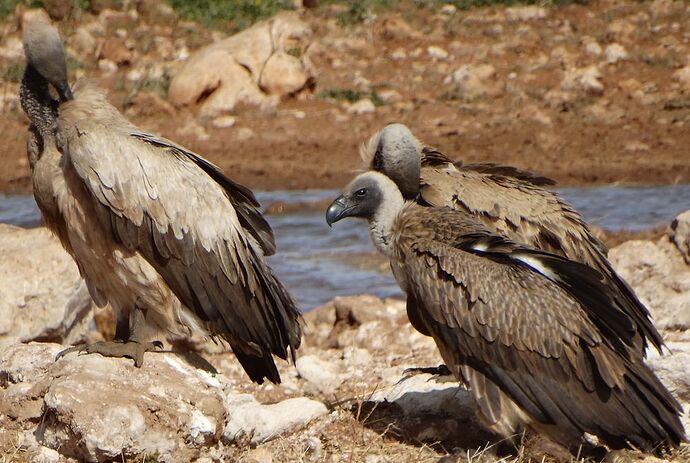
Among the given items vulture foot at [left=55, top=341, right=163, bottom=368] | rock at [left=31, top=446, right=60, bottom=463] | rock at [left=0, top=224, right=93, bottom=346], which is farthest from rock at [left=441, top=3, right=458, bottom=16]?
rock at [left=31, top=446, right=60, bottom=463]

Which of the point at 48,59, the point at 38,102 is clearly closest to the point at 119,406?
the point at 38,102

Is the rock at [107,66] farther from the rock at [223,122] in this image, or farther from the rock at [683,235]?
the rock at [683,235]

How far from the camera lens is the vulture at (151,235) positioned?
19.4 feet

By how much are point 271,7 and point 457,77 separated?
13.7 ft

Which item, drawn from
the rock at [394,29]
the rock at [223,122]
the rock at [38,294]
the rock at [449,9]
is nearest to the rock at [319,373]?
the rock at [38,294]

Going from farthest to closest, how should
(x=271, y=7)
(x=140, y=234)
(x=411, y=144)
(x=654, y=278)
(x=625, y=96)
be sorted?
(x=271, y=7) < (x=625, y=96) < (x=654, y=278) < (x=411, y=144) < (x=140, y=234)

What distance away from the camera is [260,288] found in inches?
243

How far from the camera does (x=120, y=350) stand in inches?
227

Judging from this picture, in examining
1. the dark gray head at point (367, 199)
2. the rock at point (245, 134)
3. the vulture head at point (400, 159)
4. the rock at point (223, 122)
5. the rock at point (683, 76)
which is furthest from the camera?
the rock at point (683, 76)

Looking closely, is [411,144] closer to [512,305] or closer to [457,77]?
[512,305]

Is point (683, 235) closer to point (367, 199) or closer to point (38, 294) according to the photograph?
point (367, 199)

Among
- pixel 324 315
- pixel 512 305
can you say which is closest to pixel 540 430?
pixel 512 305

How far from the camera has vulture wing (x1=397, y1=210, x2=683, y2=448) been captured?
526 centimetres

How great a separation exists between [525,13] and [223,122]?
6221 mm
